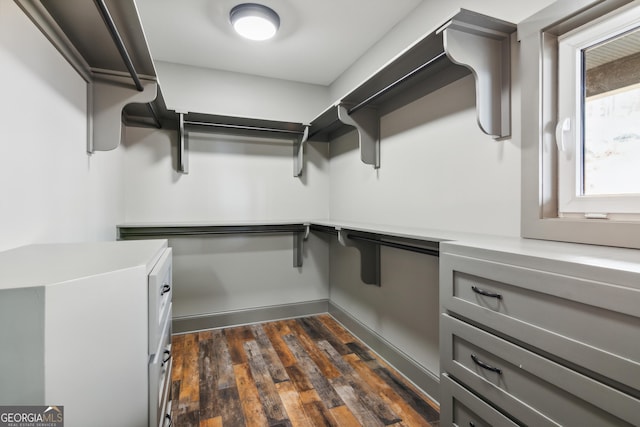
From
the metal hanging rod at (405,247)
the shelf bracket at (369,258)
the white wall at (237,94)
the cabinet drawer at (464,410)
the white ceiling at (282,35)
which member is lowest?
the cabinet drawer at (464,410)

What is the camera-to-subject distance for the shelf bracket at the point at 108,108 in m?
1.63

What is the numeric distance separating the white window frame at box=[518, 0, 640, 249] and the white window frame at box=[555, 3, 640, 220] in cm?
2

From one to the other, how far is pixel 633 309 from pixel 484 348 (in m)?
0.43

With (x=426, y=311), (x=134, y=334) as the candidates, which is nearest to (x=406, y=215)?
(x=426, y=311)

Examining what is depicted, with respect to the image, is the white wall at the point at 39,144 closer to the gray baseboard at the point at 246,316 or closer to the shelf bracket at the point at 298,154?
the gray baseboard at the point at 246,316

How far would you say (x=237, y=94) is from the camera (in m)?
2.70

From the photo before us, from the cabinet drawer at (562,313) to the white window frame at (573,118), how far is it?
473 mm

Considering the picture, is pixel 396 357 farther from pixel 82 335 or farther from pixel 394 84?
pixel 82 335

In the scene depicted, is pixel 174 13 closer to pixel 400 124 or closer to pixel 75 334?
pixel 400 124

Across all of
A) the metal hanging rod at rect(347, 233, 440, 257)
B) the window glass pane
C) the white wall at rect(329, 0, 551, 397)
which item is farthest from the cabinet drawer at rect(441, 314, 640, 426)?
the window glass pane

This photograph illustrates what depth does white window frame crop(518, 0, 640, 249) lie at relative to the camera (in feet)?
3.60

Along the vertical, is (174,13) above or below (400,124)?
above


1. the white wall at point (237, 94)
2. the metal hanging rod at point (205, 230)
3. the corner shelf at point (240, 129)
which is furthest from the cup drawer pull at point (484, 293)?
the white wall at point (237, 94)

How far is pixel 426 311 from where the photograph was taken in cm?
176
